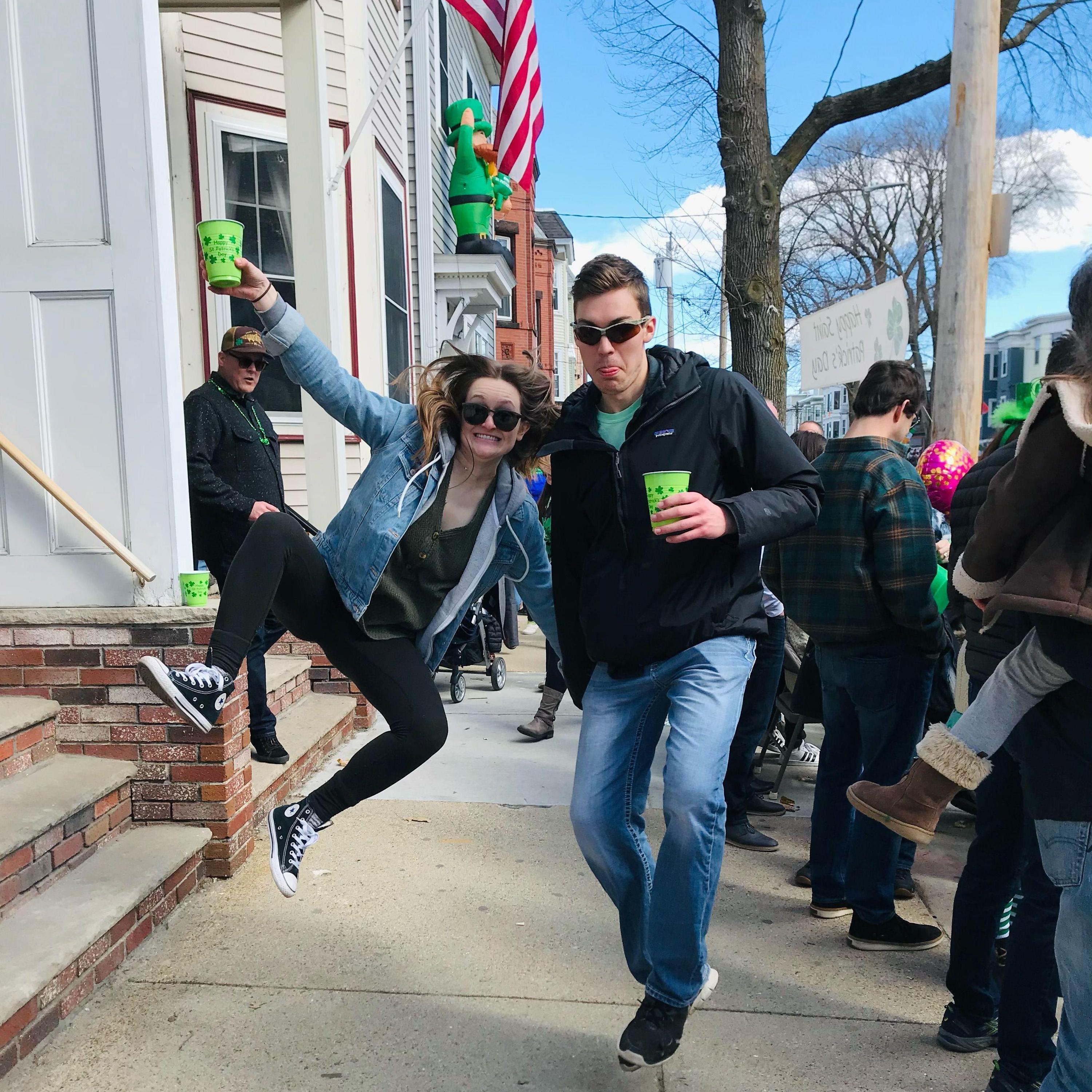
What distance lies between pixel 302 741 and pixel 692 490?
10.5 ft

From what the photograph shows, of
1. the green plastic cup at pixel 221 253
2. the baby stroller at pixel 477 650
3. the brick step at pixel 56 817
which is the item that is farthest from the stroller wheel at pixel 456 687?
the green plastic cup at pixel 221 253

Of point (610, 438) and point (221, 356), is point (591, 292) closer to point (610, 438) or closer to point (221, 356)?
point (610, 438)

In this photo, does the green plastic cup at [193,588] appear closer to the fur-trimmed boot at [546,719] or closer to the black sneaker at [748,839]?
the black sneaker at [748,839]

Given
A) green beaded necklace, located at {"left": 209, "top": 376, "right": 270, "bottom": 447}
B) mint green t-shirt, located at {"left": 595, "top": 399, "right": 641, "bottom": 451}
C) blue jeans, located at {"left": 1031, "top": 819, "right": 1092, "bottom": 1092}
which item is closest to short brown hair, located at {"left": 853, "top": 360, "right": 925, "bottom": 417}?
mint green t-shirt, located at {"left": 595, "top": 399, "right": 641, "bottom": 451}

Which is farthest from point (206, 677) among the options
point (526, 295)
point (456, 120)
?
point (526, 295)

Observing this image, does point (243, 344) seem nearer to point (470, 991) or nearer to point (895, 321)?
point (470, 991)

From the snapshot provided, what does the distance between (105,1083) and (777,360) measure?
766 centimetres

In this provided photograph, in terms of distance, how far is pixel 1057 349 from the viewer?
82.8 inches

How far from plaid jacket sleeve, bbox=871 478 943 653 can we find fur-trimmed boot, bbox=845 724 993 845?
1299mm

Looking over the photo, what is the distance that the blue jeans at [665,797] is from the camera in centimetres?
258

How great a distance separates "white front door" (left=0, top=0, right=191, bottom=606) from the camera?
3.62 m

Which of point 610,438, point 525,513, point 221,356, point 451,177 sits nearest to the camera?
point 610,438

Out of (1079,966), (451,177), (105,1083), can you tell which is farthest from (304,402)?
(451,177)

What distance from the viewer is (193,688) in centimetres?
263
